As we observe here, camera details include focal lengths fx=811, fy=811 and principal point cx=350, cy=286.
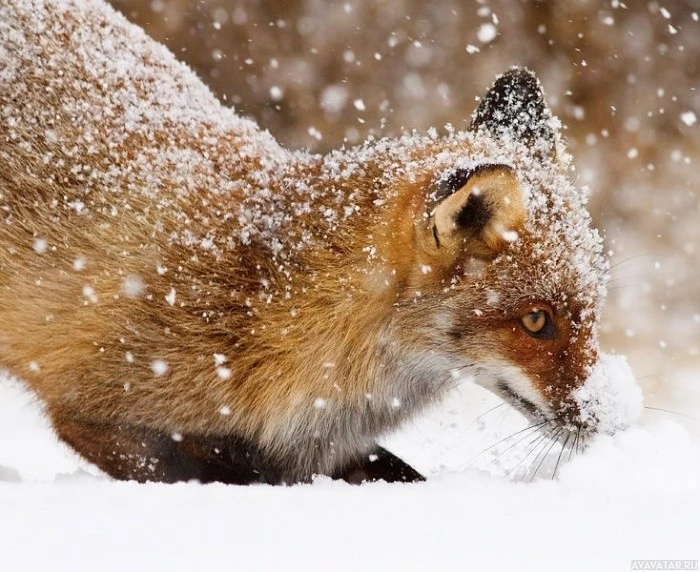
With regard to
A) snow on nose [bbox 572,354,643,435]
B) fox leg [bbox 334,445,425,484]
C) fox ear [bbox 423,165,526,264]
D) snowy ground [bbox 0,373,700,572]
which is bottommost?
snowy ground [bbox 0,373,700,572]

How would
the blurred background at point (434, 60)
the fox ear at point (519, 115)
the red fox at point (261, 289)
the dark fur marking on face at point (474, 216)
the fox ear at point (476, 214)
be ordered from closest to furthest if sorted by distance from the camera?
the fox ear at point (476, 214), the dark fur marking on face at point (474, 216), the red fox at point (261, 289), the fox ear at point (519, 115), the blurred background at point (434, 60)

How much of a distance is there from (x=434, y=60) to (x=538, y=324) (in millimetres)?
6285

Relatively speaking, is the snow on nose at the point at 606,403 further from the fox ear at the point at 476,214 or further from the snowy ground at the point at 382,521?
the fox ear at the point at 476,214

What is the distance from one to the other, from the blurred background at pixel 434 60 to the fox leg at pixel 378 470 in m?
5.06

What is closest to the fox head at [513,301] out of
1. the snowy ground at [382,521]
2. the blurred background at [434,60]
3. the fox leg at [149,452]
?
the snowy ground at [382,521]

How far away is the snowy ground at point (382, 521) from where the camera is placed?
7.75ft

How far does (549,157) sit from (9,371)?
282cm

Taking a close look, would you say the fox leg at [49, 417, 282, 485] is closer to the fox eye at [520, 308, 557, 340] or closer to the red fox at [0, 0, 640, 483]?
the red fox at [0, 0, 640, 483]

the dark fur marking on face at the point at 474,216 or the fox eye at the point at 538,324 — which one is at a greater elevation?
the dark fur marking on face at the point at 474,216

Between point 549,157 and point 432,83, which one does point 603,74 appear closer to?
point 432,83

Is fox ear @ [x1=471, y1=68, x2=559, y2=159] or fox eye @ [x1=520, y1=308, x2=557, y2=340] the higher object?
fox ear @ [x1=471, y1=68, x2=559, y2=159]

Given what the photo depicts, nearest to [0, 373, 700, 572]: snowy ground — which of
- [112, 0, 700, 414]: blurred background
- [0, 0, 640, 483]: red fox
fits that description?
[0, 0, 640, 483]: red fox

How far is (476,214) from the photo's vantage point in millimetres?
3424

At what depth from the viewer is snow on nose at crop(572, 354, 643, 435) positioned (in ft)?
11.5
